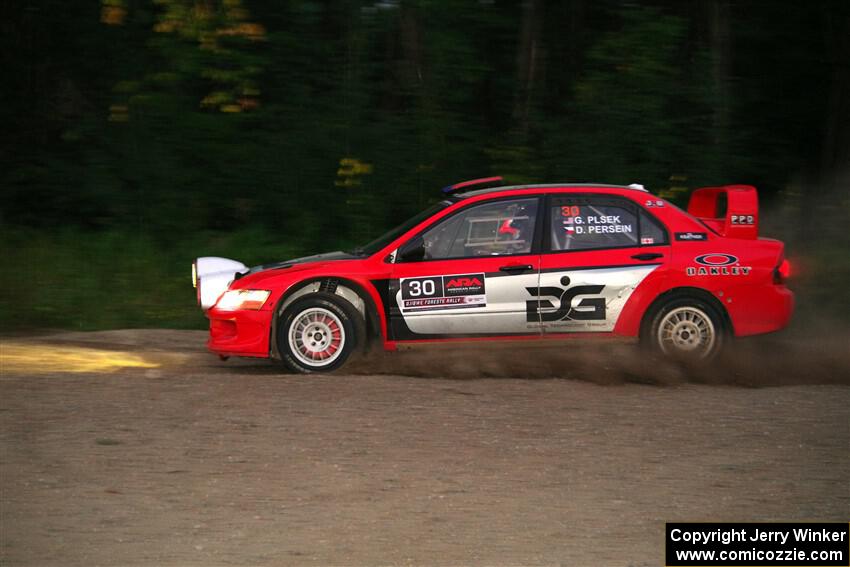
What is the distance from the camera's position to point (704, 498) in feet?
21.2

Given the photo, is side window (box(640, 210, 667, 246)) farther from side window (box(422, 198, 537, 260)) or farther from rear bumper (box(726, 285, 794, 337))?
side window (box(422, 198, 537, 260))

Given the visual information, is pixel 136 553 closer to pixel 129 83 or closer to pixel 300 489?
pixel 300 489

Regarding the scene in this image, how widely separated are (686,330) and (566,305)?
1.07 m

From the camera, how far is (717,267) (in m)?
9.98

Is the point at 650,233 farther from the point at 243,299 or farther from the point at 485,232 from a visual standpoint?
the point at 243,299

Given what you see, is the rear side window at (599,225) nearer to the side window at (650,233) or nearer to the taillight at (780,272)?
the side window at (650,233)

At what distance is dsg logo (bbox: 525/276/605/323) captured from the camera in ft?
32.2

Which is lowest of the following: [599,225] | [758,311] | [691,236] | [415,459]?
[415,459]

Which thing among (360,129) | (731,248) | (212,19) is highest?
(212,19)

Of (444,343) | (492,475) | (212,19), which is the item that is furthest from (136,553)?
(212,19)

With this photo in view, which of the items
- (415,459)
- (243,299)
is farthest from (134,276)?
(415,459)

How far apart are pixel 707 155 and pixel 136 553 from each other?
43.4 feet

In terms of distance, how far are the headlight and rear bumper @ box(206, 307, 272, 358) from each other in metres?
0.05

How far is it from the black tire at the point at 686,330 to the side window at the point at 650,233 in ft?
1.70
